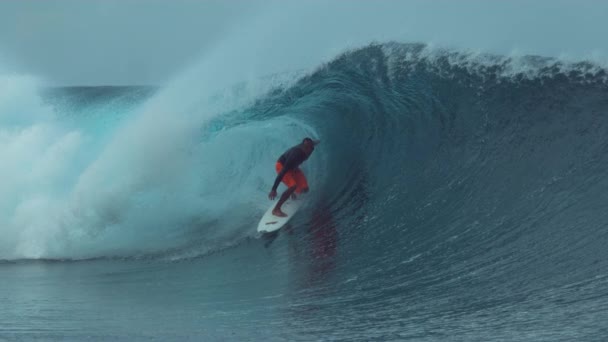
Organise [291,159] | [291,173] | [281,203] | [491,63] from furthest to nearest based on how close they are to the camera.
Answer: [491,63] < [291,173] < [281,203] < [291,159]

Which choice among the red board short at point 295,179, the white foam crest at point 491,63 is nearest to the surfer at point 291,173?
the red board short at point 295,179

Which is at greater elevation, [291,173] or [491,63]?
[491,63]

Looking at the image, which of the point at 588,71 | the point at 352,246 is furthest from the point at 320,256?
the point at 588,71

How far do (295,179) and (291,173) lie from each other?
0.12m

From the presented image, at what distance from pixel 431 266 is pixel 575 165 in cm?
340

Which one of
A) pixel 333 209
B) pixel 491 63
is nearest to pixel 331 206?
pixel 333 209

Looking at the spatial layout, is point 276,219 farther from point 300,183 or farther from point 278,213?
point 300,183

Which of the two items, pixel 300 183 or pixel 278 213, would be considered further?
pixel 300 183

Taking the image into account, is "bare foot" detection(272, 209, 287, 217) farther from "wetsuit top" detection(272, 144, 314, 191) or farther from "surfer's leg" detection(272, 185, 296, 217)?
"wetsuit top" detection(272, 144, 314, 191)

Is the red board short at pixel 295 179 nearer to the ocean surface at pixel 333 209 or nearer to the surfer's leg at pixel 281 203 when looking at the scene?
the surfer's leg at pixel 281 203

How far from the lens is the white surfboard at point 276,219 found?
11.6 m

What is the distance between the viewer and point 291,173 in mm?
11992

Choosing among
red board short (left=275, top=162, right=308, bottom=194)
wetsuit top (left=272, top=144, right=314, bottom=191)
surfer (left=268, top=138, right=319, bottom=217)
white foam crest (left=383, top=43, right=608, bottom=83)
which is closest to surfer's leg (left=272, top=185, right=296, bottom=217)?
surfer (left=268, top=138, right=319, bottom=217)

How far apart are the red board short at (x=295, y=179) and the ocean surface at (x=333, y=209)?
14.3 inches
